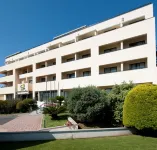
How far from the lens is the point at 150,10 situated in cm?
2597

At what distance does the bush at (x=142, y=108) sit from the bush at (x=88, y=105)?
2.50 metres

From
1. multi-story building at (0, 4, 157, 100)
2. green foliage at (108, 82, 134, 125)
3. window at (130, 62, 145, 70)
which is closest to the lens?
green foliage at (108, 82, 134, 125)

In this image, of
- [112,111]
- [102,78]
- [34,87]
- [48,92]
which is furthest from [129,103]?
[34,87]

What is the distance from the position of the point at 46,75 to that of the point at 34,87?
441 centimetres

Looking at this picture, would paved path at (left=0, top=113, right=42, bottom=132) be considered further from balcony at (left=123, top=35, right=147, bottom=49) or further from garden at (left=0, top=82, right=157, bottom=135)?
balcony at (left=123, top=35, right=147, bottom=49)

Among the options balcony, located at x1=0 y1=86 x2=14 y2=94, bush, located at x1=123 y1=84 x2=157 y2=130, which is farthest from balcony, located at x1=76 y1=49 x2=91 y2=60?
balcony, located at x1=0 y1=86 x2=14 y2=94

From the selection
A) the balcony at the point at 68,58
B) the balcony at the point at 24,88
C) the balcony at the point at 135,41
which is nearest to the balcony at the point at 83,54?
the balcony at the point at 68,58

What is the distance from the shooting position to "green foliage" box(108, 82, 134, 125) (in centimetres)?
1512

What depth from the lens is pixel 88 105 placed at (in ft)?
49.1

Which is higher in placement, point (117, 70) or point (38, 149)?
point (117, 70)

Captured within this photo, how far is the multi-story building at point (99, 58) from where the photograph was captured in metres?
24.7

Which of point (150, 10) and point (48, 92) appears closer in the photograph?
point (150, 10)

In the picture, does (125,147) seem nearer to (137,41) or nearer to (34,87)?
(137,41)

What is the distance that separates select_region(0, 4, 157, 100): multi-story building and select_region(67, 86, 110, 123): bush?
10.6 metres
